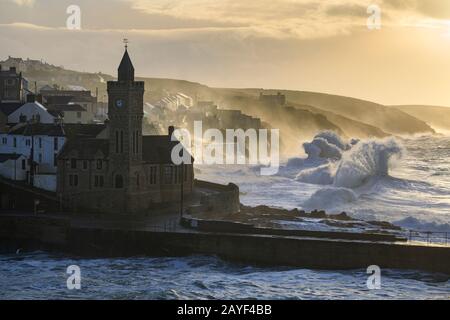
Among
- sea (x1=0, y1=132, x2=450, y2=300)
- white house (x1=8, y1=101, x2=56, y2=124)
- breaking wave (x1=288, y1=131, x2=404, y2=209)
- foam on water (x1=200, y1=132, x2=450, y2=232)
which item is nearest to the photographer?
sea (x1=0, y1=132, x2=450, y2=300)

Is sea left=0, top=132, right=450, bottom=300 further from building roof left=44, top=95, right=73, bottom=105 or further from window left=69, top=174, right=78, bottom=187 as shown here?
building roof left=44, top=95, right=73, bottom=105

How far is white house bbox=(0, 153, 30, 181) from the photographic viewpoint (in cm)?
6588

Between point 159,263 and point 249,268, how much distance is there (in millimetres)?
4757

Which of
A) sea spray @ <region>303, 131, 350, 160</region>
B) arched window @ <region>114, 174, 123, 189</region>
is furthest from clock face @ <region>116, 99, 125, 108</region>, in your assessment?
sea spray @ <region>303, 131, 350, 160</region>

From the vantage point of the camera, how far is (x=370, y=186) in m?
86.3

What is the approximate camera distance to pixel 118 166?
6112 cm

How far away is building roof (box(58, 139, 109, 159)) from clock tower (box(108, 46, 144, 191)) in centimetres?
129

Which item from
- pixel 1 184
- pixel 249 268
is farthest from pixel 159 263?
pixel 1 184

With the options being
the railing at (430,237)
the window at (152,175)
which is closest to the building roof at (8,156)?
the window at (152,175)

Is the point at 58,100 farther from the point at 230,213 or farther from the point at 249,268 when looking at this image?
the point at 249,268

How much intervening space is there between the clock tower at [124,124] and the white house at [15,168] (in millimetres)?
7955

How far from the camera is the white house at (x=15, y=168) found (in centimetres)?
6588

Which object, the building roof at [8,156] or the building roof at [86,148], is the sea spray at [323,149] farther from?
the building roof at [86,148]

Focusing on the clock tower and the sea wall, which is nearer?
the clock tower
